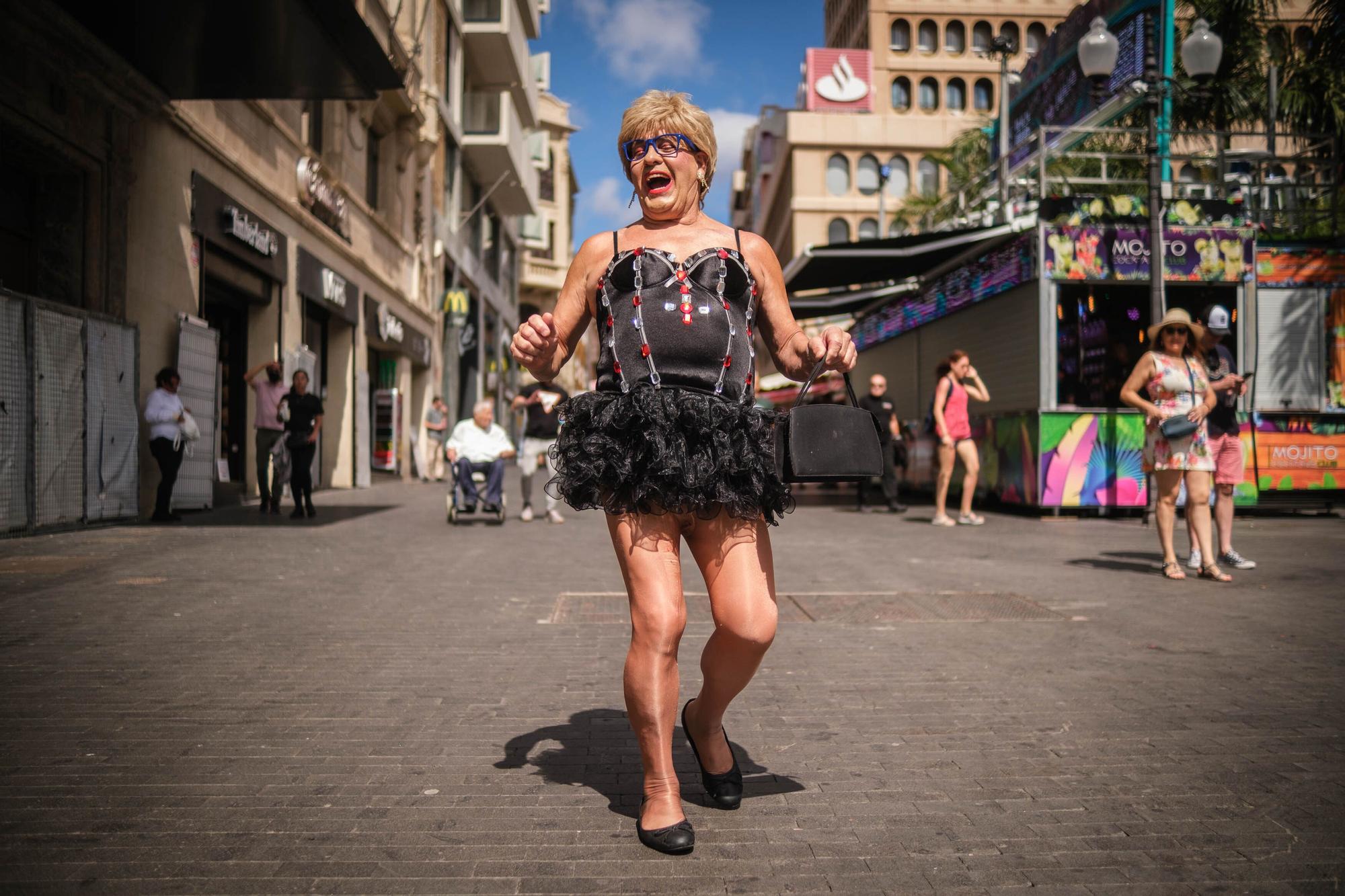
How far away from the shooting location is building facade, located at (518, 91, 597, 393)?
52.8 m

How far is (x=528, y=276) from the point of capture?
52969 mm

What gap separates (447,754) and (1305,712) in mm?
3124

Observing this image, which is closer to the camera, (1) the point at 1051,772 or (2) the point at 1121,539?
(1) the point at 1051,772

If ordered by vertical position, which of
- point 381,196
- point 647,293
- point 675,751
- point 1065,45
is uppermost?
point 1065,45

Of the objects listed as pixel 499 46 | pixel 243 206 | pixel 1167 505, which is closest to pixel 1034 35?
pixel 499 46

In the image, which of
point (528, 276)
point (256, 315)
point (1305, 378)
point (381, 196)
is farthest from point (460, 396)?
point (1305, 378)

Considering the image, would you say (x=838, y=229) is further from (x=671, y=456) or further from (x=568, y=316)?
(x=671, y=456)

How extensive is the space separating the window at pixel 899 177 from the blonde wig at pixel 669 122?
188ft

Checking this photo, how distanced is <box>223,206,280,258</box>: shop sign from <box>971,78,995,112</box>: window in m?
55.6

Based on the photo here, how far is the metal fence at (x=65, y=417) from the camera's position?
9727 millimetres

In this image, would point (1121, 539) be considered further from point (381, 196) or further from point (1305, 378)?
point (381, 196)

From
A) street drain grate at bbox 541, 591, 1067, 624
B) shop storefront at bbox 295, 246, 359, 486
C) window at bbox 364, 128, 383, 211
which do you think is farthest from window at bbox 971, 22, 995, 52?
street drain grate at bbox 541, 591, 1067, 624

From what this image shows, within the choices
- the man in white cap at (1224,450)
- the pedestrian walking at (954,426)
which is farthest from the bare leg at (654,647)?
the pedestrian walking at (954,426)

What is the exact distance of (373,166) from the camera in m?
24.3
